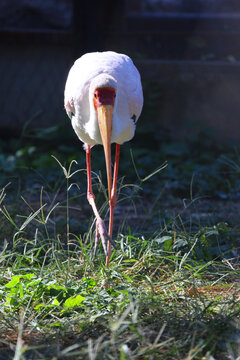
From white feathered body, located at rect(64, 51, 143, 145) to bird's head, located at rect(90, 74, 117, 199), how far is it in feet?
0.06

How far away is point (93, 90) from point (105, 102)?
0.12 metres

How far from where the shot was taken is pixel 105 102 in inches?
132

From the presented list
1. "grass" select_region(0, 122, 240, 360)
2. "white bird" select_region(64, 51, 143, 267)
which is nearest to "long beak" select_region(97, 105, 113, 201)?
"white bird" select_region(64, 51, 143, 267)

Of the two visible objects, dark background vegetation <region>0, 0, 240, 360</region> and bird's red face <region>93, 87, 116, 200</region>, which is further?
dark background vegetation <region>0, 0, 240, 360</region>

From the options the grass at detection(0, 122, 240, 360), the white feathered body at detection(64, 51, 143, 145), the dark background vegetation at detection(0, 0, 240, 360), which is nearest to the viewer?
the grass at detection(0, 122, 240, 360)

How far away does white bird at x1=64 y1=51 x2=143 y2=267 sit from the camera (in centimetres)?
337

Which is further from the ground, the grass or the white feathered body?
the white feathered body

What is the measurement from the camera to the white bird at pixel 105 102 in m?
3.37

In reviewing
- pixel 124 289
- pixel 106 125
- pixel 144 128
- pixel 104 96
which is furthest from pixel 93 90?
pixel 144 128

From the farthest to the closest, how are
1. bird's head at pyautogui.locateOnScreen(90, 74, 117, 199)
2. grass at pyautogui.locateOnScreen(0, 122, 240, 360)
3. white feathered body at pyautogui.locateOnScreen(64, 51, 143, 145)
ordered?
white feathered body at pyautogui.locateOnScreen(64, 51, 143, 145)
bird's head at pyautogui.locateOnScreen(90, 74, 117, 199)
grass at pyautogui.locateOnScreen(0, 122, 240, 360)

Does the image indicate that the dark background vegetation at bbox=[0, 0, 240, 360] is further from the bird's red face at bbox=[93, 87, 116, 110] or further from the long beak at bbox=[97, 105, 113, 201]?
the bird's red face at bbox=[93, 87, 116, 110]

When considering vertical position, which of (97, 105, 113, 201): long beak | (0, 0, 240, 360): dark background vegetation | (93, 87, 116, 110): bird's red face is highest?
(93, 87, 116, 110): bird's red face

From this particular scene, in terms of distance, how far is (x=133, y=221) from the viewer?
438 centimetres

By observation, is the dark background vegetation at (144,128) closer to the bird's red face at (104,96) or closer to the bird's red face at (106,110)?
the bird's red face at (106,110)
